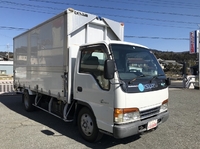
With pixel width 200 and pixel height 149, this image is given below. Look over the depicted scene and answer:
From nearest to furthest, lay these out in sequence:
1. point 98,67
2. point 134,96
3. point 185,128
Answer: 1. point 134,96
2. point 98,67
3. point 185,128

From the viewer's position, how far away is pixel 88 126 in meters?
4.43

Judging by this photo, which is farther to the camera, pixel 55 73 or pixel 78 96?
pixel 55 73

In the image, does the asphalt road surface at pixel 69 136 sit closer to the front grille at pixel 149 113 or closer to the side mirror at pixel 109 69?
the front grille at pixel 149 113

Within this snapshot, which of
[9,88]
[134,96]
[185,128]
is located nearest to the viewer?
[134,96]

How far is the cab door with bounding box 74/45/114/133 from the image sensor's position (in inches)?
150

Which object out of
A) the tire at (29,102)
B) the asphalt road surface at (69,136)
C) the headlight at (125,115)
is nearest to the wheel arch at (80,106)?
the asphalt road surface at (69,136)

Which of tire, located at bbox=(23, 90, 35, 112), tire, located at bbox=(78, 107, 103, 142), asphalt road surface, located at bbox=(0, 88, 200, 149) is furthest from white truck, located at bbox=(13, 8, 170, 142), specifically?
tire, located at bbox=(23, 90, 35, 112)

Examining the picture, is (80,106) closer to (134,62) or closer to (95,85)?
(95,85)

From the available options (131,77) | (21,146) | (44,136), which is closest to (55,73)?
(44,136)

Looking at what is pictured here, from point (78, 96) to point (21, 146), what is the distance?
1678 millimetres

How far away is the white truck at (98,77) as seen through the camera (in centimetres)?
370

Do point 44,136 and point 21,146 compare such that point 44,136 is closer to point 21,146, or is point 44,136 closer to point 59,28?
point 21,146

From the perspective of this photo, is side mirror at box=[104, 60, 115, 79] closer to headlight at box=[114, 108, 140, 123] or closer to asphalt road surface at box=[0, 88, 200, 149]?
headlight at box=[114, 108, 140, 123]

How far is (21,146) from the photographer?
4.22 meters
